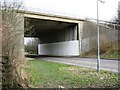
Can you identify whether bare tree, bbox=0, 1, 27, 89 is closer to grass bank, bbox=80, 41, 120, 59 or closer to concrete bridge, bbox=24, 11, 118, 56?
grass bank, bbox=80, 41, 120, 59

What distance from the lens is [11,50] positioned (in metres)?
8.39

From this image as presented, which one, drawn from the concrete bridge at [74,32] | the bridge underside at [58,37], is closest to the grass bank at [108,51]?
the concrete bridge at [74,32]

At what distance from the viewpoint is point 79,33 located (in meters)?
45.5

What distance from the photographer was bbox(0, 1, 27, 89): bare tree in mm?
7699

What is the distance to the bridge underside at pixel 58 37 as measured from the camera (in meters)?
45.7

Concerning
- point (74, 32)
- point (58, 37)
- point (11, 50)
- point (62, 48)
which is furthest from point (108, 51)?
point (11, 50)

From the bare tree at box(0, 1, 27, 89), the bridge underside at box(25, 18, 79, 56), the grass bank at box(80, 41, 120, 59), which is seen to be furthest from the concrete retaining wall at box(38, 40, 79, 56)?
the bare tree at box(0, 1, 27, 89)

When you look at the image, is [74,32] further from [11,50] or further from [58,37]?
[11,50]

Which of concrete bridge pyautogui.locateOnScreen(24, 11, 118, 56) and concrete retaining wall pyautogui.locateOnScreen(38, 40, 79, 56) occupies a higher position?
concrete bridge pyautogui.locateOnScreen(24, 11, 118, 56)

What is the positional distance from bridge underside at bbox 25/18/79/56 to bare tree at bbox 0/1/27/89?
30504 millimetres

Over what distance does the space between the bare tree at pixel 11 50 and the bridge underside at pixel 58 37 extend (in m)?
30.5

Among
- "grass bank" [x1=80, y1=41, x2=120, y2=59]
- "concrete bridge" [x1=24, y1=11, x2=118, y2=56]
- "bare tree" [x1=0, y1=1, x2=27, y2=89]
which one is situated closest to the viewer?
"bare tree" [x1=0, y1=1, x2=27, y2=89]

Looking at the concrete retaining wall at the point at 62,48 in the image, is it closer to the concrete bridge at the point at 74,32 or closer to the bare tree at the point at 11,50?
the concrete bridge at the point at 74,32

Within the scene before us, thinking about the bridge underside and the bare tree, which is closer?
the bare tree
